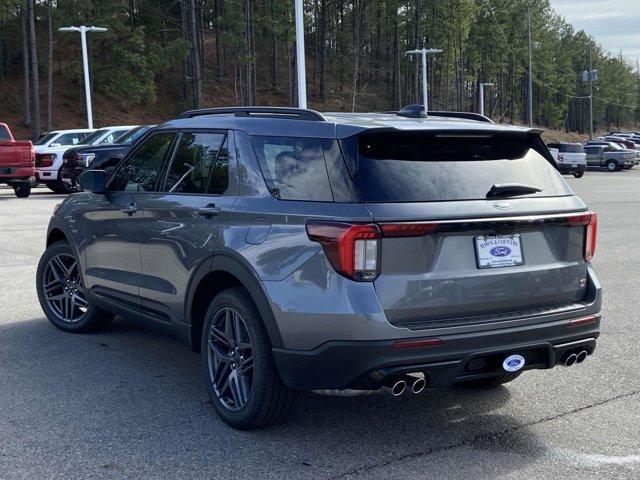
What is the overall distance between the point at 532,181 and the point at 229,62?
6930 cm

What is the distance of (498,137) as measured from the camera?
4629mm

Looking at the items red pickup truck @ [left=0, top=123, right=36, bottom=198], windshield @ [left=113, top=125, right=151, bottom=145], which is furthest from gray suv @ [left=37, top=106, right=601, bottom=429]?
red pickup truck @ [left=0, top=123, right=36, bottom=198]

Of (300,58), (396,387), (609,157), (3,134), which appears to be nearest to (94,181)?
(396,387)

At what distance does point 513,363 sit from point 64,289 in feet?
13.8

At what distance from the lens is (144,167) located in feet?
19.3

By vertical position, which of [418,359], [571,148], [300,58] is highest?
[300,58]

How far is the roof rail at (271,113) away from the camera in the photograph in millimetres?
4602

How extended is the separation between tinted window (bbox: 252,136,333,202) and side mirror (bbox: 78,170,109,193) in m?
1.93

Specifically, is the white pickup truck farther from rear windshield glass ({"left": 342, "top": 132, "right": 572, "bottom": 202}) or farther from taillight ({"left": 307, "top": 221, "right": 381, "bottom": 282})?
taillight ({"left": 307, "top": 221, "right": 381, "bottom": 282})

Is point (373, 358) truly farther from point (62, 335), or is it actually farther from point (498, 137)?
point (62, 335)

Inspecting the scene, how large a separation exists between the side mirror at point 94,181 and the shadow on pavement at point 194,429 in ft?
4.18

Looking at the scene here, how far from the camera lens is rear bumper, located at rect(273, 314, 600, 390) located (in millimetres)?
3992

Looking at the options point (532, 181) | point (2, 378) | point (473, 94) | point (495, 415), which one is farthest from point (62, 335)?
point (473, 94)

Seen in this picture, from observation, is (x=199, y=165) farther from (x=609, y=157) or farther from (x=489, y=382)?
(x=609, y=157)
